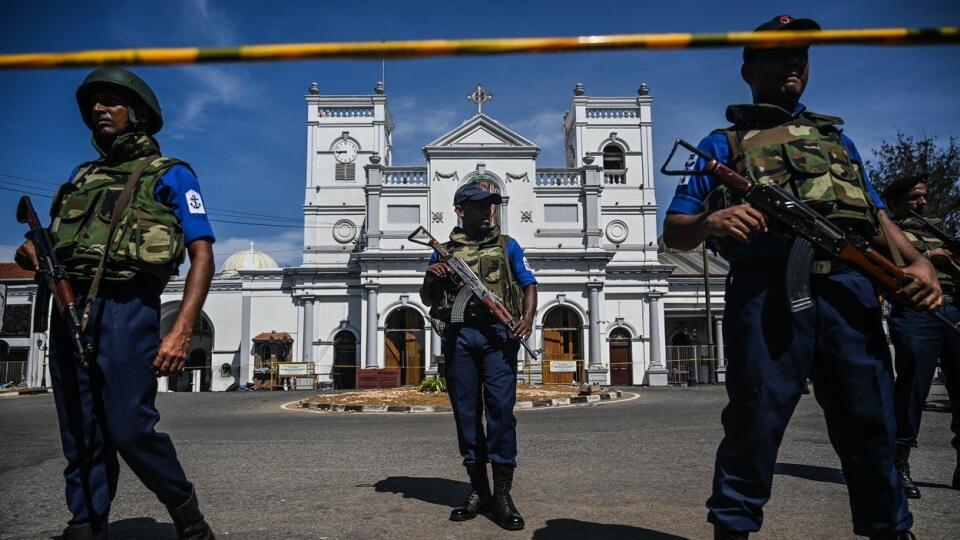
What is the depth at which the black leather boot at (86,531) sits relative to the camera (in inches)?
Answer: 107

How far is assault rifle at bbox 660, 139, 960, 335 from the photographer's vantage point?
7.84 ft

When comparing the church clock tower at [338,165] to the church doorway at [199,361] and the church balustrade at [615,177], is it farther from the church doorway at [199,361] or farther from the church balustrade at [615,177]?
the church balustrade at [615,177]

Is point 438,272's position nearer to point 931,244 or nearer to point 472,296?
point 472,296

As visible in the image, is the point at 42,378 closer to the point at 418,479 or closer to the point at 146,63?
the point at 418,479

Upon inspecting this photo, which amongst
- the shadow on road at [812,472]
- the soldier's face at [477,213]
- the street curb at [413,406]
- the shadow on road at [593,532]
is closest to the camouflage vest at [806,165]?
the shadow on road at [593,532]

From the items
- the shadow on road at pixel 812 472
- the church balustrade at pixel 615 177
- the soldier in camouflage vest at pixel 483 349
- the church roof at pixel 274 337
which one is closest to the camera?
the soldier in camouflage vest at pixel 483 349

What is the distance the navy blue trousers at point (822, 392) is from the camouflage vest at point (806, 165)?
28cm

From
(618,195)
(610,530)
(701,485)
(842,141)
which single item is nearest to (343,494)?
(610,530)

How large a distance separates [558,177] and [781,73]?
29.2 meters

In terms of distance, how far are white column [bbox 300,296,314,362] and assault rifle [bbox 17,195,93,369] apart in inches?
1109

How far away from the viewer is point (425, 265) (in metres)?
28.7

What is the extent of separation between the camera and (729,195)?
2.61 m

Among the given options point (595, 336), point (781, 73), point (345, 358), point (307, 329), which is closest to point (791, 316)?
point (781, 73)

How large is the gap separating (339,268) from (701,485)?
91.9ft
